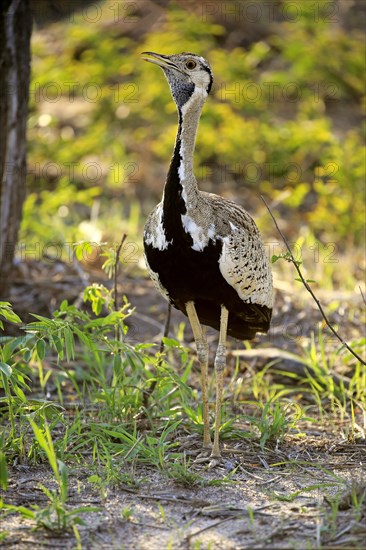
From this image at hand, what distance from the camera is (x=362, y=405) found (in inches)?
190

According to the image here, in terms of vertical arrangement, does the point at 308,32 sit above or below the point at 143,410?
above

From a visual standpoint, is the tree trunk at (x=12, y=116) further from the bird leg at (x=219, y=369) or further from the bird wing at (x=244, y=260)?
the bird leg at (x=219, y=369)

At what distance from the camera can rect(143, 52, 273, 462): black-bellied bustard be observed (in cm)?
389

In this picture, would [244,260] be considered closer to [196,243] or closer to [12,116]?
[196,243]

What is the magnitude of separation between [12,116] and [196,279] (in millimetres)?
2157

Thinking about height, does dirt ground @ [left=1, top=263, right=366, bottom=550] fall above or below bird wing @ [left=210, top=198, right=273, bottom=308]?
below

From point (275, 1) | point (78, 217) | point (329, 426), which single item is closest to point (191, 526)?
point (329, 426)

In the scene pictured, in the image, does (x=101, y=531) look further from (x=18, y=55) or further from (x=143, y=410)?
(x=18, y=55)

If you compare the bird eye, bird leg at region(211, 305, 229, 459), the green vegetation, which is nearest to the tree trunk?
the green vegetation

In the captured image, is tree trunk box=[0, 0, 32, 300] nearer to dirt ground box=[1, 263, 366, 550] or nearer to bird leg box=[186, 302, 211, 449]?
bird leg box=[186, 302, 211, 449]

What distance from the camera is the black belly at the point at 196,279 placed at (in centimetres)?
388

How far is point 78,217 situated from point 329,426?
443 centimetres

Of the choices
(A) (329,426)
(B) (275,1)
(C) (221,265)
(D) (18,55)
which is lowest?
(A) (329,426)

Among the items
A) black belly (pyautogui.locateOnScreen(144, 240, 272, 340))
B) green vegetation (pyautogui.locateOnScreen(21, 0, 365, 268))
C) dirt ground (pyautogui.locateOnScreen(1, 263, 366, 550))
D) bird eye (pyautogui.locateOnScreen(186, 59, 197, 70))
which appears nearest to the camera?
dirt ground (pyautogui.locateOnScreen(1, 263, 366, 550))
